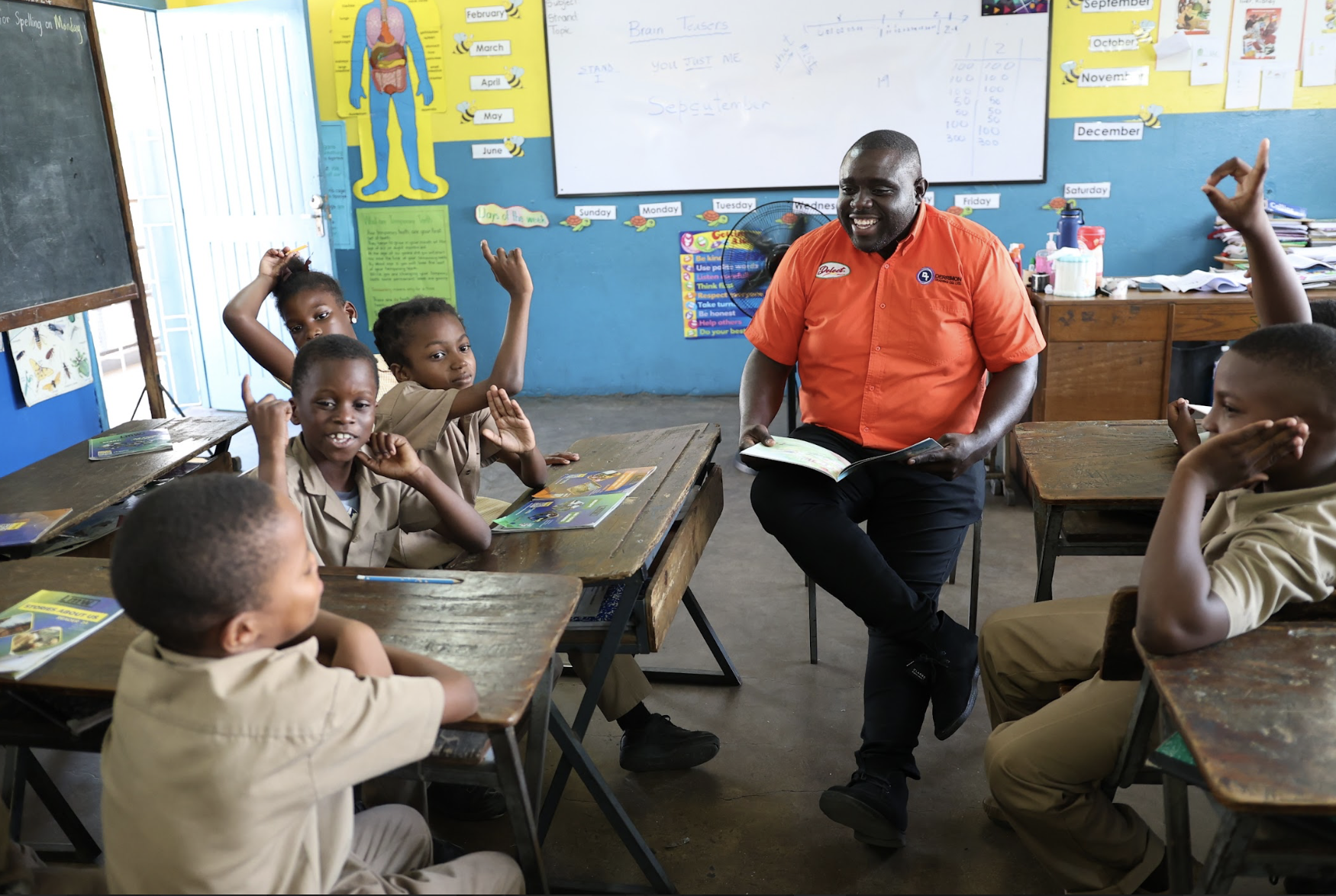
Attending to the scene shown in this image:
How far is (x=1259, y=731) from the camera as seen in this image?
1.13 metres

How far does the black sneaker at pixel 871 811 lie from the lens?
195 cm

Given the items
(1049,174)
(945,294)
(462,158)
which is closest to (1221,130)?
(1049,174)

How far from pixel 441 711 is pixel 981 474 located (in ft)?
5.56

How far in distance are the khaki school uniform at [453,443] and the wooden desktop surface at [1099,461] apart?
0.97 meters

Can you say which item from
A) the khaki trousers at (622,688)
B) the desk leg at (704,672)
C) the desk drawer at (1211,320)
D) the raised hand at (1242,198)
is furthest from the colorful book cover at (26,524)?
the desk drawer at (1211,320)

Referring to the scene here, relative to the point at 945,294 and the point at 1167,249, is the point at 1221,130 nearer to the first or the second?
the point at 1167,249

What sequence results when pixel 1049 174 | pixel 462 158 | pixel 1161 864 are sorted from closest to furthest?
pixel 1161 864 → pixel 1049 174 → pixel 462 158

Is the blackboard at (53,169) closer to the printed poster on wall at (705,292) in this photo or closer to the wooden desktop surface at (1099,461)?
the printed poster on wall at (705,292)

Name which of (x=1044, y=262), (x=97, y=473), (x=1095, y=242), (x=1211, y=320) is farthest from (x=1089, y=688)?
(x=1044, y=262)

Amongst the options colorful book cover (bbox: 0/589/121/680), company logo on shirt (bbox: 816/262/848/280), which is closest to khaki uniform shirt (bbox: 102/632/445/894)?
colorful book cover (bbox: 0/589/121/680)

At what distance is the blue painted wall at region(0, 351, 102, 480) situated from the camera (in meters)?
4.20

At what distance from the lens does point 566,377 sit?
6.30m

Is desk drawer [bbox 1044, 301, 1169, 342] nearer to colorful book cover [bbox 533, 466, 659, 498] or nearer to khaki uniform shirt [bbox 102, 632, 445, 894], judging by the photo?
colorful book cover [bbox 533, 466, 659, 498]

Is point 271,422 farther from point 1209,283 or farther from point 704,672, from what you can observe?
point 1209,283
